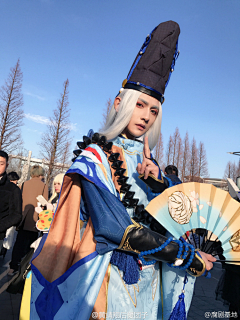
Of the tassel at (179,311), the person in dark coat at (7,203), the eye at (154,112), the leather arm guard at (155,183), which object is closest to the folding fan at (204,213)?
the leather arm guard at (155,183)

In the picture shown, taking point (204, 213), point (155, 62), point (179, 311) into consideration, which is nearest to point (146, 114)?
point (155, 62)

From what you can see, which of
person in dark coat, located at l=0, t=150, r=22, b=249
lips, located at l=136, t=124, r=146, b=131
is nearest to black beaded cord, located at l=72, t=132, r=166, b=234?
lips, located at l=136, t=124, r=146, b=131

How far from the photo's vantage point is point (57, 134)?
A: 65.6ft

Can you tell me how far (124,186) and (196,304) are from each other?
12.9 ft

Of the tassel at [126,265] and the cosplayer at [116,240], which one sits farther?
the tassel at [126,265]

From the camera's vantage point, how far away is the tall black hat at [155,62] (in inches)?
72.1

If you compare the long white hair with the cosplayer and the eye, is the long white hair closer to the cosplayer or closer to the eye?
the cosplayer

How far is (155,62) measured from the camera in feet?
6.08

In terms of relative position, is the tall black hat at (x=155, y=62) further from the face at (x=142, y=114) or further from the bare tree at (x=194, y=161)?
the bare tree at (x=194, y=161)

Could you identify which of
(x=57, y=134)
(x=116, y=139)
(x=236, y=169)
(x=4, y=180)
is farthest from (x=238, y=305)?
(x=236, y=169)

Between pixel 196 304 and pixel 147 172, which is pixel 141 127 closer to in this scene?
pixel 147 172

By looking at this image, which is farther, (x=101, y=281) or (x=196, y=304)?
(x=196, y=304)

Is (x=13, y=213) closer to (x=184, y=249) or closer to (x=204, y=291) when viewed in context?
(x=184, y=249)

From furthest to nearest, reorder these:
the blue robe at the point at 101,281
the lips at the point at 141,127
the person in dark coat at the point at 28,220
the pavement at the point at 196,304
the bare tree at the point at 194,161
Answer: the bare tree at the point at 194,161 → the person in dark coat at the point at 28,220 → the pavement at the point at 196,304 → the lips at the point at 141,127 → the blue robe at the point at 101,281
